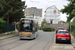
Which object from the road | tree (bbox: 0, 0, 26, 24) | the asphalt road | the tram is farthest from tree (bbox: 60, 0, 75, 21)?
the road

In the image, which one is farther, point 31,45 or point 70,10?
point 70,10

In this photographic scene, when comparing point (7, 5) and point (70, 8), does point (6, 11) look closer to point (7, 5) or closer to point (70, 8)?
point (7, 5)

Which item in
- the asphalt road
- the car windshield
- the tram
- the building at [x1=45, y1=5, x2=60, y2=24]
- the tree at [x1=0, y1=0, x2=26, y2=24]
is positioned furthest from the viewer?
the building at [x1=45, y1=5, x2=60, y2=24]

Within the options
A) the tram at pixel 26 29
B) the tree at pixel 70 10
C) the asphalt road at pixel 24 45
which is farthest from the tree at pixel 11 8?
the asphalt road at pixel 24 45

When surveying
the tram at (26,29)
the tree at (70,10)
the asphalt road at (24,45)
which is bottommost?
the asphalt road at (24,45)

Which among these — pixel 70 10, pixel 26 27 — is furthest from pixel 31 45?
pixel 70 10

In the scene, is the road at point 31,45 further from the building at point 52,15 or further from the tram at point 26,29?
the building at point 52,15

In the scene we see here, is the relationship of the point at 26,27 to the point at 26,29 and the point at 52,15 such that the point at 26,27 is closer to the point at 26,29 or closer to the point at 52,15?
the point at 26,29

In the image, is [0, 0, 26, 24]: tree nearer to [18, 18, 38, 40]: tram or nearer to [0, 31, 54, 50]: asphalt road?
[18, 18, 38, 40]: tram

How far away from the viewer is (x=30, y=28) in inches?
869

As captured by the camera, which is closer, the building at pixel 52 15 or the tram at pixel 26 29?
the tram at pixel 26 29

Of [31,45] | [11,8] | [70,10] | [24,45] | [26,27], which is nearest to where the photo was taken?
[24,45]

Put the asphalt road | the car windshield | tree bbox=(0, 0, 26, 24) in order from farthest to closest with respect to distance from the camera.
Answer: tree bbox=(0, 0, 26, 24), the car windshield, the asphalt road

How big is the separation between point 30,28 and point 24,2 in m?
18.1
